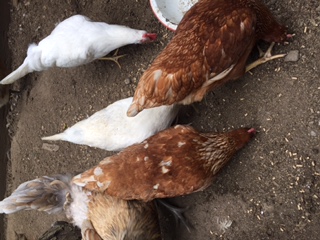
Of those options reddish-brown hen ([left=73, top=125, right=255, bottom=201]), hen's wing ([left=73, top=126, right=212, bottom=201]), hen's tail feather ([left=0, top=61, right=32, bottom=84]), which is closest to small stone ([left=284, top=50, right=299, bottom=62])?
reddish-brown hen ([left=73, top=125, right=255, bottom=201])

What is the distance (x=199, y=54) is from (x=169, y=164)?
1.68 feet

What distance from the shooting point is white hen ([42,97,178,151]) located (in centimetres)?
213

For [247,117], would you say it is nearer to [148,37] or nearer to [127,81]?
[148,37]

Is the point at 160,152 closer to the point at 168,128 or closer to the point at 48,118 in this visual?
the point at 168,128

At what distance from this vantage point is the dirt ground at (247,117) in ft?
6.37

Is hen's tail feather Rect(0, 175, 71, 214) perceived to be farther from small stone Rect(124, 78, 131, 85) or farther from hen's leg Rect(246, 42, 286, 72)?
hen's leg Rect(246, 42, 286, 72)

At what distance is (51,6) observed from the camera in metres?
2.98

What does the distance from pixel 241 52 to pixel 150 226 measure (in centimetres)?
95

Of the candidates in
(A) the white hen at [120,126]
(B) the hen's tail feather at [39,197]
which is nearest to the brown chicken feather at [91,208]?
(B) the hen's tail feather at [39,197]

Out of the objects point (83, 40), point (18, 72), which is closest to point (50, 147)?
point (18, 72)

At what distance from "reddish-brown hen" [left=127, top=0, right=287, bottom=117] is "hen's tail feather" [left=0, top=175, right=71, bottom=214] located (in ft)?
2.33

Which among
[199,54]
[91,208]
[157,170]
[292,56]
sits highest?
[199,54]

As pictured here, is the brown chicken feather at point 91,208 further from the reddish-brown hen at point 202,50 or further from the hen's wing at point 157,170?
the reddish-brown hen at point 202,50

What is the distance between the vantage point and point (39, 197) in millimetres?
2234
